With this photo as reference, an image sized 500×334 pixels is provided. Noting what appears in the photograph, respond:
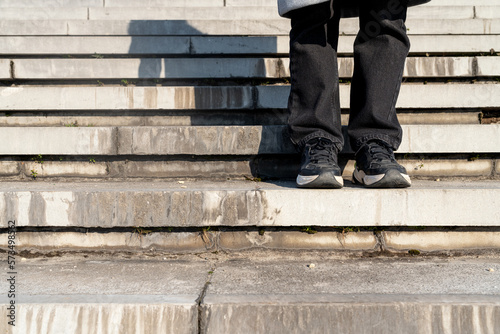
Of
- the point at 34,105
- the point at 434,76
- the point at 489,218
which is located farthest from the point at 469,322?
the point at 34,105

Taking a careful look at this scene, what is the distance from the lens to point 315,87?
6.11 feet

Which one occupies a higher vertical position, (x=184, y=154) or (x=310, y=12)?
(x=310, y=12)

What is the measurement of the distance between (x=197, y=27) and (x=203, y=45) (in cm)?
40

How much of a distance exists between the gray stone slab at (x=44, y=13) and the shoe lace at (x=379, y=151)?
10.4 ft

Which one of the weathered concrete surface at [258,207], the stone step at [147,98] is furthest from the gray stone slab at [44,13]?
the weathered concrete surface at [258,207]

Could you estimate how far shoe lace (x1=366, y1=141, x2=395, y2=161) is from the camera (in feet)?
5.98

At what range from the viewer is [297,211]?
1726 millimetres

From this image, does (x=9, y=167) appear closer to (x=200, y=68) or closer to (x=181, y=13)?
(x=200, y=68)

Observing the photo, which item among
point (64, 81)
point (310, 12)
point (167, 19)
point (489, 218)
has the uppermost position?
point (167, 19)

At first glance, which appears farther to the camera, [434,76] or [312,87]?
[434,76]

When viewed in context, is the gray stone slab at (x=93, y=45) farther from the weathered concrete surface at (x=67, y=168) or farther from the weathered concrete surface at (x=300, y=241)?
the weathered concrete surface at (x=300, y=241)

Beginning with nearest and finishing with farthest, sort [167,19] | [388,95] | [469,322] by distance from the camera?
[469,322] < [388,95] < [167,19]

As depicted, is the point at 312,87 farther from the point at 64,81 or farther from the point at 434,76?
the point at 64,81

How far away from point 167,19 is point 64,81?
4.65ft
